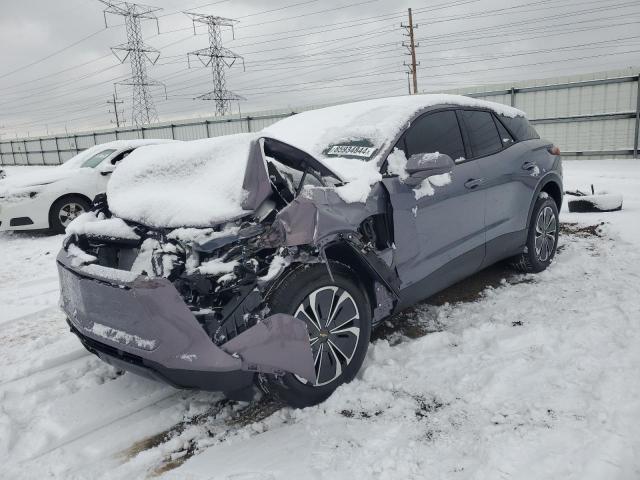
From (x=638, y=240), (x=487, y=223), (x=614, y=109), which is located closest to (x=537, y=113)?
(x=614, y=109)

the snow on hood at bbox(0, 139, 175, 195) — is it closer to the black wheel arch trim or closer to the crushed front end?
the black wheel arch trim

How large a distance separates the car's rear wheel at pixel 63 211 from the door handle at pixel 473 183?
6.23 m

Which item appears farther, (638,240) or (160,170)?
(638,240)

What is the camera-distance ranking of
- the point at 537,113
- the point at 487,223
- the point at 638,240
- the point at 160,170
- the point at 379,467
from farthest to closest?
the point at 537,113 → the point at 638,240 → the point at 487,223 → the point at 160,170 → the point at 379,467

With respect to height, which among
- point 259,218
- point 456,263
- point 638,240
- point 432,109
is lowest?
point 638,240

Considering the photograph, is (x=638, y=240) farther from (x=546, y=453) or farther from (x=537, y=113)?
(x=537, y=113)

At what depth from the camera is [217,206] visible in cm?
251

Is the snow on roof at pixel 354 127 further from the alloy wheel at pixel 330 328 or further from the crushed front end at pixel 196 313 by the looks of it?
the crushed front end at pixel 196 313

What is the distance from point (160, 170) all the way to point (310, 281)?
1.32m

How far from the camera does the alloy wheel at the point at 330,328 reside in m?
2.56

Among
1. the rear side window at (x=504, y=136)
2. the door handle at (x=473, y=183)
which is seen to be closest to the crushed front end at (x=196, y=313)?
the door handle at (x=473, y=183)

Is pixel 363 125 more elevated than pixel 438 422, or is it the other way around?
pixel 363 125

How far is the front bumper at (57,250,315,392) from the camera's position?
→ 2.15m

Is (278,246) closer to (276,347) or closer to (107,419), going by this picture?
(276,347)
